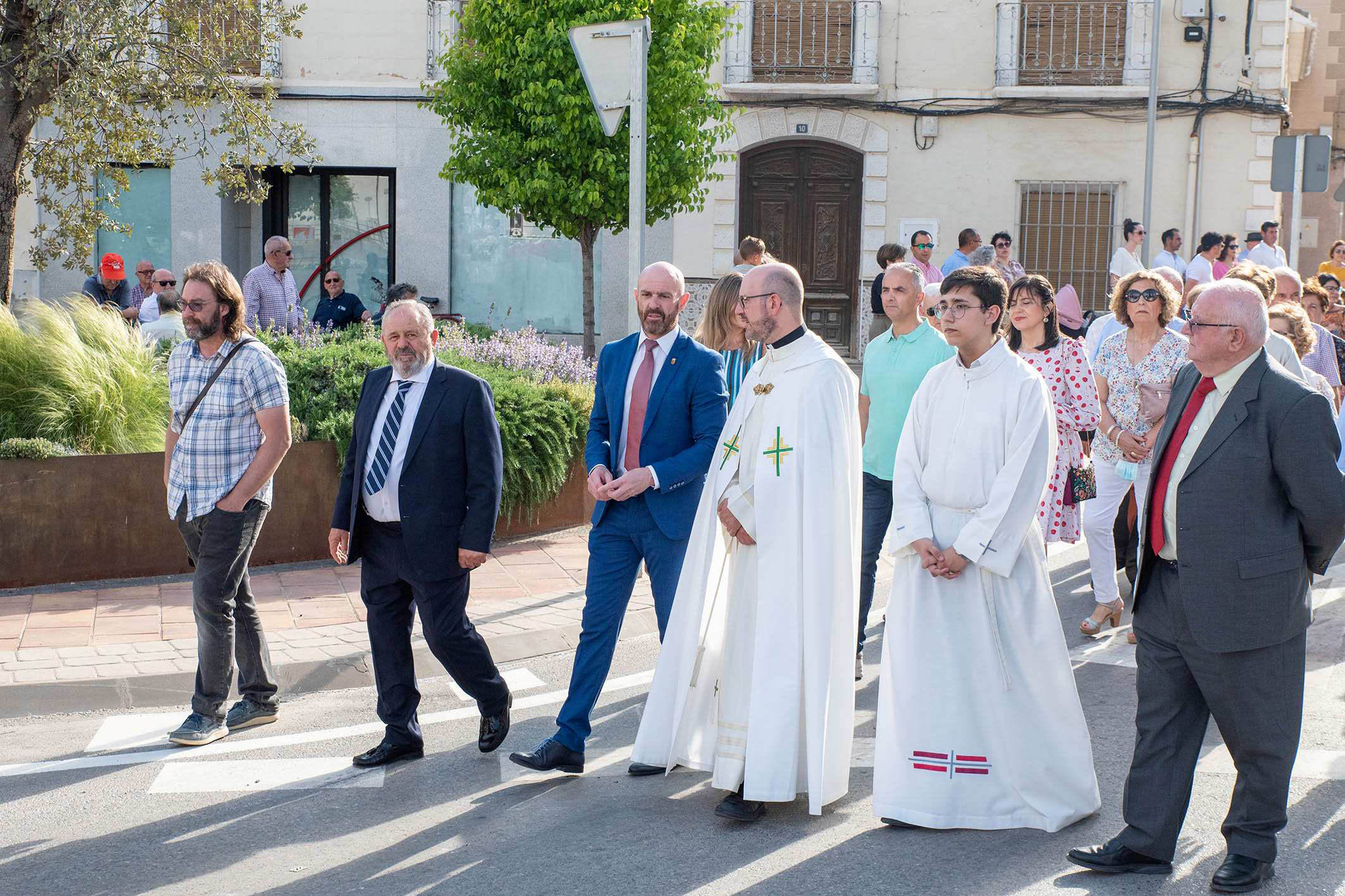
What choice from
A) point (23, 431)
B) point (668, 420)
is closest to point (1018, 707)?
point (668, 420)

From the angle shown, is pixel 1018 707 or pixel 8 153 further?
pixel 8 153

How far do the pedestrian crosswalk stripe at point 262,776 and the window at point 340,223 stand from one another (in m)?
17.7

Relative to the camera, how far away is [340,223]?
22891 mm

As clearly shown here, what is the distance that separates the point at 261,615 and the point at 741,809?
3740 mm

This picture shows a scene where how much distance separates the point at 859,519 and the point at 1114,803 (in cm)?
134

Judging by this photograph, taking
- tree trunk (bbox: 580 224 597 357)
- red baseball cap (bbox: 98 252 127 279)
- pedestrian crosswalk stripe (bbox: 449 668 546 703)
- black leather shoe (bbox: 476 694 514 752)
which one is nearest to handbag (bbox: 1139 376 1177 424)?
pedestrian crosswalk stripe (bbox: 449 668 546 703)

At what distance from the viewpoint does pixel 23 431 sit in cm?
893

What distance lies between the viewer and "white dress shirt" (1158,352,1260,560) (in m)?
4.37

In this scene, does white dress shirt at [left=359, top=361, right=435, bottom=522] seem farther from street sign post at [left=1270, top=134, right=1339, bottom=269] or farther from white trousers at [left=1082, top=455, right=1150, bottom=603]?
street sign post at [left=1270, top=134, right=1339, bottom=269]

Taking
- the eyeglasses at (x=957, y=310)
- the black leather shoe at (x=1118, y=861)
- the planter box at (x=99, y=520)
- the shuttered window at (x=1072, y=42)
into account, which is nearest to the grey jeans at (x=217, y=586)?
the planter box at (x=99, y=520)

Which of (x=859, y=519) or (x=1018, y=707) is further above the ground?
(x=859, y=519)

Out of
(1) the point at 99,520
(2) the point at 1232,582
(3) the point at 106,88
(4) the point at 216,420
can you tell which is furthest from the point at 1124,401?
(3) the point at 106,88

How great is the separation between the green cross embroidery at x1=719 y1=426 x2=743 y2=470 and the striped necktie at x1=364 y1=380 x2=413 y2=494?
1269mm

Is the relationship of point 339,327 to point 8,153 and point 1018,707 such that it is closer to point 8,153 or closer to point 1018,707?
point 8,153
